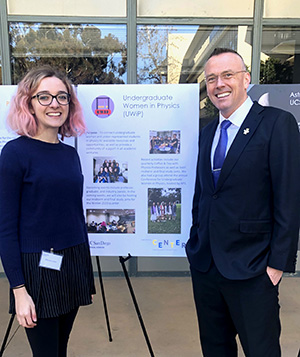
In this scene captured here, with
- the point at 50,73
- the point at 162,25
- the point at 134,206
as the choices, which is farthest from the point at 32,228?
the point at 162,25

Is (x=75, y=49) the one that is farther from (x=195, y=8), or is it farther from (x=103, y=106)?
(x=103, y=106)

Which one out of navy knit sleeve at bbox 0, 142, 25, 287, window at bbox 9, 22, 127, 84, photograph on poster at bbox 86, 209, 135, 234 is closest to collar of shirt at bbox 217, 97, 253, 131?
photograph on poster at bbox 86, 209, 135, 234

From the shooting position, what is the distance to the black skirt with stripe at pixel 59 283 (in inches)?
55.1

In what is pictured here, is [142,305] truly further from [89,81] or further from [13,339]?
[89,81]

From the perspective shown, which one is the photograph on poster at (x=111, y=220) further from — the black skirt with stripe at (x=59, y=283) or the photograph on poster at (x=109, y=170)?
the black skirt with stripe at (x=59, y=283)

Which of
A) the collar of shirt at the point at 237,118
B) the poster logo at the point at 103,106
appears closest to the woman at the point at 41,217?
the poster logo at the point at 103,106

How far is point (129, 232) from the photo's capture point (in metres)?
2.21

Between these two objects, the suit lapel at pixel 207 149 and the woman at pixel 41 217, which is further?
the suit lapel at pixel 207 149

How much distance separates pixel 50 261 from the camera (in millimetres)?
1415

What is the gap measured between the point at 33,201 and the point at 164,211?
104 cm

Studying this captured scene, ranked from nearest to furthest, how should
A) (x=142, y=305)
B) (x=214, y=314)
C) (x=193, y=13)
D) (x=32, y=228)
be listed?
(x=32, y=228) < (x=214, y=314) < (x=142, y=305) < (x=193, y=13)

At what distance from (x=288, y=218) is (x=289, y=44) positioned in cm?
323

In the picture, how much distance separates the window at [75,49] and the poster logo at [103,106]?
1808mm

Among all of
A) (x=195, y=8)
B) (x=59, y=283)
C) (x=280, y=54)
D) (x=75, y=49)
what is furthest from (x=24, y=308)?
(x=280, y=54)
